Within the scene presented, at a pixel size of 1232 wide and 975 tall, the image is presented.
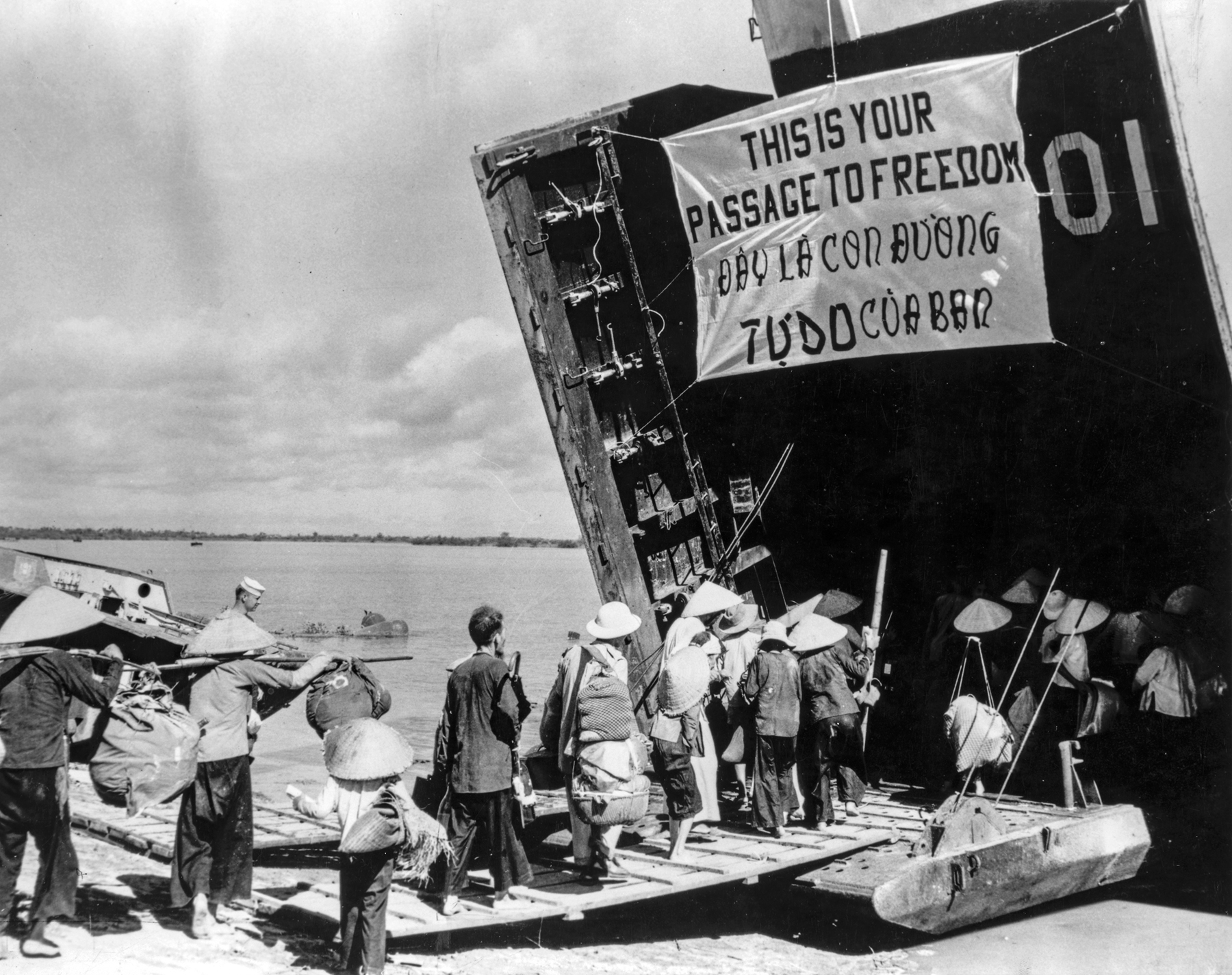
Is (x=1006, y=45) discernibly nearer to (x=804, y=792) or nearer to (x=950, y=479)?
(x=950, y=479)

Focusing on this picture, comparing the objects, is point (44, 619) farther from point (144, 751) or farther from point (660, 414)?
point (660, 414)

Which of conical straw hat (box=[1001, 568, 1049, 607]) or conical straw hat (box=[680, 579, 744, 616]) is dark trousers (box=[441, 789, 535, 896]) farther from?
conical straw hat (box=[1001, 568, 1049, 607])

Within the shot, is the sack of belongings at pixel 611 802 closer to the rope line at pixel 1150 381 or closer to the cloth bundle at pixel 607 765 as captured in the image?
the cloth bundle at pixel 607 765

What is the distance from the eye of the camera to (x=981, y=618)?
846 cm

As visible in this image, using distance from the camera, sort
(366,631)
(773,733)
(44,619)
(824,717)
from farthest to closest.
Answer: (366,631), (824,717), (773,733), (44,619)

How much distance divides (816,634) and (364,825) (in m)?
3.76

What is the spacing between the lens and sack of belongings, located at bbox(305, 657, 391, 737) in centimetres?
623

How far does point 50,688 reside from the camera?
5.22m

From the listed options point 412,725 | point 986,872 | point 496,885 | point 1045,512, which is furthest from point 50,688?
point 412,725

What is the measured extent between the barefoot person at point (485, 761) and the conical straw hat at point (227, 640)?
1094mm

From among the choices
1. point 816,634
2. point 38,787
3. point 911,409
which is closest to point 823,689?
point 816,634

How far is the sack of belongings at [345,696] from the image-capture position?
623 centimetres

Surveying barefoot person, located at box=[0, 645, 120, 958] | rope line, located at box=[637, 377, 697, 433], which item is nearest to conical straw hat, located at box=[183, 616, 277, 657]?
barefoot person, located at box=[0, 645, 120, 958]

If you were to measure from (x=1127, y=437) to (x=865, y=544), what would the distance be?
2.55 meters
